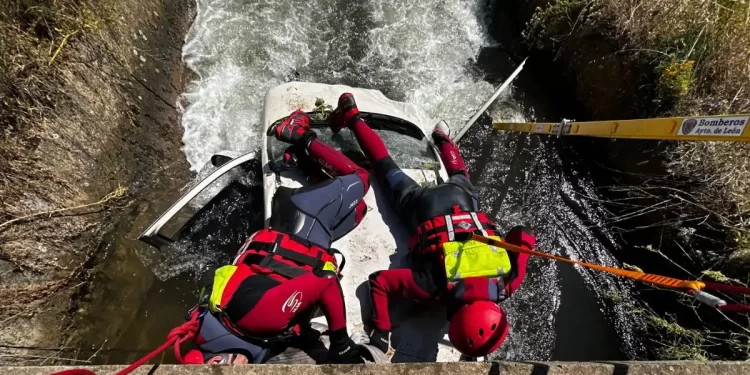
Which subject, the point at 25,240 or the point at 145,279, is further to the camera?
the point at 145,279

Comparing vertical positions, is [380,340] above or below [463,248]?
below

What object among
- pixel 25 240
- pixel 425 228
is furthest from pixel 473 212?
pixel 25 240

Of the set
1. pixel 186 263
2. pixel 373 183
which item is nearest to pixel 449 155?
pixel 373 183

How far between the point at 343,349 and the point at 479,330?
0.73 meters

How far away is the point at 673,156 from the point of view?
11.5 feet

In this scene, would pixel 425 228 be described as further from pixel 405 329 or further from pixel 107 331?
pixel 107 331

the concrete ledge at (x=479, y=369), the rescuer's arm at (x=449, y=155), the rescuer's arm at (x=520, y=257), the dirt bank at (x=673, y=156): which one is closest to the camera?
the concrete ledge at (x=479, y=369)

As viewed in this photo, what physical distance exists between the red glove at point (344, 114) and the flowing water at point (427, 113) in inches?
37.4

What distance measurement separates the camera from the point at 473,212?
9.36ft

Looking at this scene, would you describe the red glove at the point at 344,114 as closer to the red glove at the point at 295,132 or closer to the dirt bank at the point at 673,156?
the red glove at the point at 295,132

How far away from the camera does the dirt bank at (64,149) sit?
8.87 ft

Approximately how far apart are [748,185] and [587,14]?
6.67 ft

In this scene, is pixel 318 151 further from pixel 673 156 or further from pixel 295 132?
pixel 673 156

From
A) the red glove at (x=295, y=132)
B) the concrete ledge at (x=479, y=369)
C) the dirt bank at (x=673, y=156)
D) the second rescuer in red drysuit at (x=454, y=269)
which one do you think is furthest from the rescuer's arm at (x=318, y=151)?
the dirt bank at (x=673, y=156)
